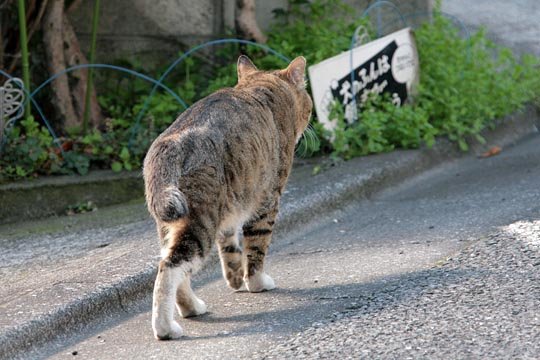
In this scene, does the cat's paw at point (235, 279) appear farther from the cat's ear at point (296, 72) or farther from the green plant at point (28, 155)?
the green plant at point (28, 155)

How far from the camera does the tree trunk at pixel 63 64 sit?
26.9 feet

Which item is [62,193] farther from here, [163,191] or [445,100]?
[445,100]

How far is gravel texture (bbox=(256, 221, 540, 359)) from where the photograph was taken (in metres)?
3.91

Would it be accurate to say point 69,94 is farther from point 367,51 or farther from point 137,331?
point 137,331

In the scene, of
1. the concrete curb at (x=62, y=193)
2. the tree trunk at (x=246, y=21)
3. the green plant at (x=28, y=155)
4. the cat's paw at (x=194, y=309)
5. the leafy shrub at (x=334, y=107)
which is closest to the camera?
the cat's paw at (x=194, y=309)

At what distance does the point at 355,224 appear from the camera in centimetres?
657

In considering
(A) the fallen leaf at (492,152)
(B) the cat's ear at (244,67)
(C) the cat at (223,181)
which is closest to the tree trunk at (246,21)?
(A) the fallen leaf at (492,152)

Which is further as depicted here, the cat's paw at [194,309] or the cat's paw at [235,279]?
the cat's paw at [235,279]

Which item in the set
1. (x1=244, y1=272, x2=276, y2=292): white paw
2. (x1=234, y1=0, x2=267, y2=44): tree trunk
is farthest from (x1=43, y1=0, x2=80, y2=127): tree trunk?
(x1=244, y1=272, x2=276, y2=292): white paw

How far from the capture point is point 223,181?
4562 millimetres

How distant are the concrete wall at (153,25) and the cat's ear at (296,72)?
11.8ft

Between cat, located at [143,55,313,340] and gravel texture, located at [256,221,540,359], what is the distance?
62cm

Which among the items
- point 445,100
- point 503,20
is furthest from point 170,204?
point 503,20

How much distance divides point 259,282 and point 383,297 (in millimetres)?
758
